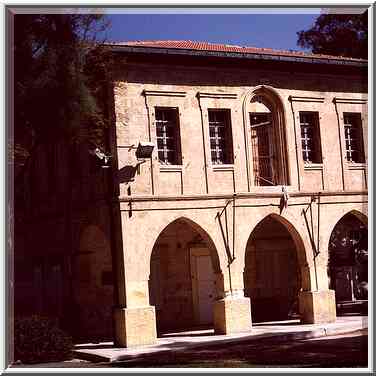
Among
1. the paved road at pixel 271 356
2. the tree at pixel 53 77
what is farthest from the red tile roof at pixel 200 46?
the paved road at pixel 271 356

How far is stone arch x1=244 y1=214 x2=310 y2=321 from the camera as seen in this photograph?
23203 millimetres

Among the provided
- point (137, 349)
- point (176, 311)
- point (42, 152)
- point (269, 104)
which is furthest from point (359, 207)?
point (42, 152)

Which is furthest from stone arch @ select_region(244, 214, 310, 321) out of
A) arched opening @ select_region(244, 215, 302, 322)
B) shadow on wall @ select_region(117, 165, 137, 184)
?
shadow on wall @ select_region(117, 165, 137, 184)

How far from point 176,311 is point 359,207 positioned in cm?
596

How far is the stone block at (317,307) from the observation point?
20188 mm

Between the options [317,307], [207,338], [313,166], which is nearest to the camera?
[207,338]

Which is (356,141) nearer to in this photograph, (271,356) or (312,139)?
(312,139)

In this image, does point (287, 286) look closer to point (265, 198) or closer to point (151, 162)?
point (265, 198)

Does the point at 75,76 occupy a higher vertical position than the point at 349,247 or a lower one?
higher

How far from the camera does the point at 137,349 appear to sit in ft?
57.1

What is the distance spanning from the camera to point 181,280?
73.2ft

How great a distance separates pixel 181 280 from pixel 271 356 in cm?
723

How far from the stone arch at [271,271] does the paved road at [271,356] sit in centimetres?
464

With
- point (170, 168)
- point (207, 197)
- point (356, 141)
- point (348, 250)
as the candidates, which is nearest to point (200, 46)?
point (170, 168)
